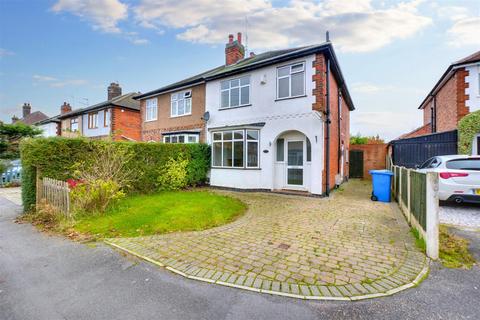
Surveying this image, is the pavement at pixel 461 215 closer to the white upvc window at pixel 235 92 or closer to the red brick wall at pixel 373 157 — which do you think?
the white upvc window at pixel 235 92

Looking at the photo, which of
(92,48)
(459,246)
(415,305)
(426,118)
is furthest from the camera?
(426,118)

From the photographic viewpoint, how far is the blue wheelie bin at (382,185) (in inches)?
330

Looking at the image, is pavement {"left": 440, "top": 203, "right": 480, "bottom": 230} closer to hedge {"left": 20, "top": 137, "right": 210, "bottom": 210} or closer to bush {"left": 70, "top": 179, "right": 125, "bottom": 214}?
bush {"left": 70, "top": 179, "right": 125, "bottom": 214}

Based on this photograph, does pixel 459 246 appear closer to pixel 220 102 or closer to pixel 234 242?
pixel 234 242

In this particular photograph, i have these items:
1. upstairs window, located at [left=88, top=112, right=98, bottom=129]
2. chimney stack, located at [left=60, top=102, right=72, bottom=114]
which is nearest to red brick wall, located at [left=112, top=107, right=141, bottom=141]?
upstairs window, located at [left=88, top=112, right=98, bottom=129]

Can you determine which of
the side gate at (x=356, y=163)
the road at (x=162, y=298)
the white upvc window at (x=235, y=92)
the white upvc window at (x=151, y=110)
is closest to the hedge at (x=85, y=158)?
the white upvc window at (x=235, y=92)

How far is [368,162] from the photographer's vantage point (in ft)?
59.6

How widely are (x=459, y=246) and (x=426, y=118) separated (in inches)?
804

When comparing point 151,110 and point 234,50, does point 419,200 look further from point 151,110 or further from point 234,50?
point 151,110

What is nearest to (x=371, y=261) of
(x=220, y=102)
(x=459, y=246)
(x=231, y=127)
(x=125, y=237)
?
(x=459, y=246)

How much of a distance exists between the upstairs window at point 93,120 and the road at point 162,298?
71.5 ft

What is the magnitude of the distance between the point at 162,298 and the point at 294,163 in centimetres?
884

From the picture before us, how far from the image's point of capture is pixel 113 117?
19.9 metres

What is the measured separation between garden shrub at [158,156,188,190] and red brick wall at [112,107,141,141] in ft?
36.5
